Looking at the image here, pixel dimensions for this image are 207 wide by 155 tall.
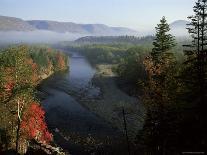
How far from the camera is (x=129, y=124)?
84.2 metres

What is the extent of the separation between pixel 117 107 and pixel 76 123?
2075cm

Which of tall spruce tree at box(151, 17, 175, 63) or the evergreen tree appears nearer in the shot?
the evergreen tree

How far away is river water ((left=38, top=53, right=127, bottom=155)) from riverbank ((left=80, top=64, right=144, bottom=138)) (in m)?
2.35

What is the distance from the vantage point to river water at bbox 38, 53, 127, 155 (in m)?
70.1

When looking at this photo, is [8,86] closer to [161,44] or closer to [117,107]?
→ [161,44]

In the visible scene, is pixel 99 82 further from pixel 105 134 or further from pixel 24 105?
pixel 24 105

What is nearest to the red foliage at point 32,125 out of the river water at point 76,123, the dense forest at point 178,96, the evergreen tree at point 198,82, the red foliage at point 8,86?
the red foliage at point 8,86

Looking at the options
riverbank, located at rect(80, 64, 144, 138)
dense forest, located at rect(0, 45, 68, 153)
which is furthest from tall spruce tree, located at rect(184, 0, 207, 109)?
riverbank, located at rect(80, 64, 144, 138)

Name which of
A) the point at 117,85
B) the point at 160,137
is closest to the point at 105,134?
the point at 160,137

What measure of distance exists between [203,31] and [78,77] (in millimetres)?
132215

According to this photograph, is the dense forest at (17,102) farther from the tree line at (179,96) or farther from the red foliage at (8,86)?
the tree line at (179,96)

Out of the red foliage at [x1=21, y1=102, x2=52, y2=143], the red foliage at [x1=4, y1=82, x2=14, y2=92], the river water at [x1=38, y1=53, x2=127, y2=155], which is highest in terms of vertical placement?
the red foliage at [x1=4, y1=82, x2=14, y2=92]

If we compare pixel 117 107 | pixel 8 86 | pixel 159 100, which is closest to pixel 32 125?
pixel 8 86

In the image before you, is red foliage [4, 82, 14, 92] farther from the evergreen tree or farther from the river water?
the evergreen tree
